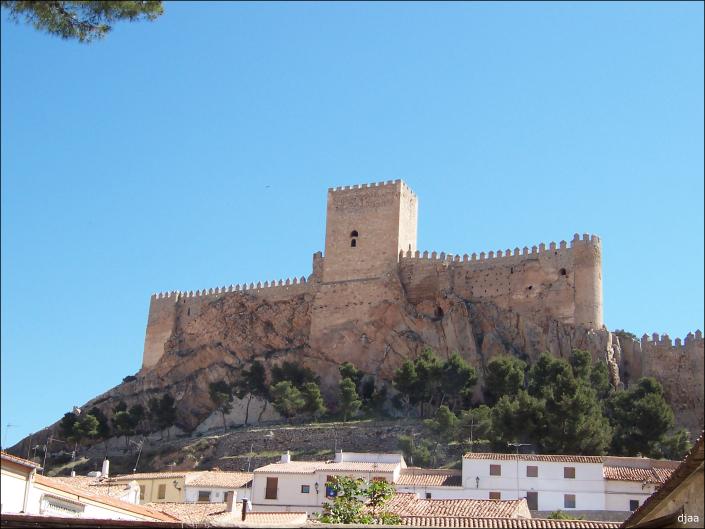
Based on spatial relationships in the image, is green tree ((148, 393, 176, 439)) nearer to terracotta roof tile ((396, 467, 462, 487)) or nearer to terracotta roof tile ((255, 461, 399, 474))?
terracotta roof tile ((255, 461, 399, 474))

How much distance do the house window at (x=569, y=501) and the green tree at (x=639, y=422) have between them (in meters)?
7.55

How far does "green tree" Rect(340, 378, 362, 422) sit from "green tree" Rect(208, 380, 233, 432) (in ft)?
25.2

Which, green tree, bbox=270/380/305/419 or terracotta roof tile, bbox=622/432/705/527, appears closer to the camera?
→ terracotta roof tile, bbox=622/432/705/527

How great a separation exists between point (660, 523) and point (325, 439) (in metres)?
33.6

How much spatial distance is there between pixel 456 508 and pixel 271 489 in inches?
388

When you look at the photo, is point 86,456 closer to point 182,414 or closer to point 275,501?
point 182,414

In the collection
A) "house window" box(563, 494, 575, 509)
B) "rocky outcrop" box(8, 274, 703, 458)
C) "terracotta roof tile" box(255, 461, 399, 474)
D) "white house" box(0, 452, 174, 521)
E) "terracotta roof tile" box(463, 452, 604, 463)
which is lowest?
"white house" box(0, 452, 174, 521)

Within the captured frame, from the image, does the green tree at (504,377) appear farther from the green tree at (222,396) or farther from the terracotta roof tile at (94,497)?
the terracotta roof tile at (94,497)

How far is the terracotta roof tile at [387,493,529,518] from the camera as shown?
25406 millimetres

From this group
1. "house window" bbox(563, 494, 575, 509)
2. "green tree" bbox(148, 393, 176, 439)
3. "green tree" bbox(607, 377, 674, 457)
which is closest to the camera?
"house window" bbox(563, 494, 575, 509)

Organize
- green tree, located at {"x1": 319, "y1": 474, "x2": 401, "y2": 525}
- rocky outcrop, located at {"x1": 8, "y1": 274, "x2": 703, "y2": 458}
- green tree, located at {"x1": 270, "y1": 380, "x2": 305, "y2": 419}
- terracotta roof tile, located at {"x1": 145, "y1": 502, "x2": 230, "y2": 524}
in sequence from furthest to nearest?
green tree, located at {"x1": 270, "y1": 380, "x2": 305, "y2": 419} < rocky outcrop, located at {"x1": 8, "y1": 274, "x2": 703, "y2": 458} < terracotta roof tile, located at {"x1": 145, "y1": 502, "x2": 230, "y2": 524} < green tree, located at {"x1": 319, "y1": 474, "x2": 401, "y2": 525}

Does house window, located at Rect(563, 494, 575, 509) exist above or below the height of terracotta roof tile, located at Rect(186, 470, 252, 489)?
below

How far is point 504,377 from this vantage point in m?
45.5

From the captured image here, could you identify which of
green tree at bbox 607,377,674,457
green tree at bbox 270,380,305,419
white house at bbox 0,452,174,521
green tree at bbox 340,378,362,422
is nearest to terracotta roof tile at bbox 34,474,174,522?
white house at bbox 0,452,174,521
